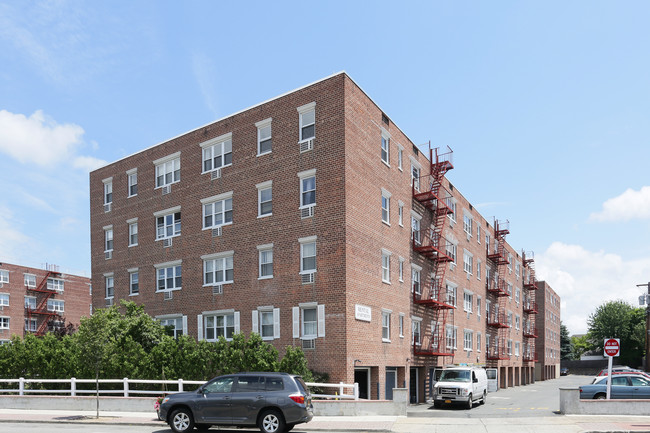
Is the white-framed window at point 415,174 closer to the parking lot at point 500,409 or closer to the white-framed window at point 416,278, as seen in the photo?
the white-framed window at point 416,278

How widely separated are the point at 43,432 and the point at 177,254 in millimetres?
16509

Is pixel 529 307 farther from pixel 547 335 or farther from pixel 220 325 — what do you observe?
pixel 220 325

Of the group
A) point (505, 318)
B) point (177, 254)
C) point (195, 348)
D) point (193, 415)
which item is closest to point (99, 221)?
point (177, 254)

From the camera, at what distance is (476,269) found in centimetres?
4850

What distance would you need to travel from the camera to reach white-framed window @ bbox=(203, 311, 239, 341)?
30203mm

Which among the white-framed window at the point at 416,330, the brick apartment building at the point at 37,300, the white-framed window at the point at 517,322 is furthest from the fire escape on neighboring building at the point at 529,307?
the brick apartment building at the point at 37,300

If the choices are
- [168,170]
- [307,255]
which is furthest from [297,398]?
[168,170]

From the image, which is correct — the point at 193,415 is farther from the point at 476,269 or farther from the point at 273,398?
the point at 476,269

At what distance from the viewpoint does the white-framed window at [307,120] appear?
92.9 ft

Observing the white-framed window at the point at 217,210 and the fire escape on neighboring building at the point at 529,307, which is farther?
the fire escape on neighboring building at the point at 529,307

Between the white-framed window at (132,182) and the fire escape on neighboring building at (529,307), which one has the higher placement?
the white-framed window at (132,182)

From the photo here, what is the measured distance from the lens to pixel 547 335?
8769cm

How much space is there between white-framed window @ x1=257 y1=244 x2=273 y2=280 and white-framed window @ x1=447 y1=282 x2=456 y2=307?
51.1ft

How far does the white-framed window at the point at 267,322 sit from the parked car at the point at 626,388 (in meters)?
14.6
